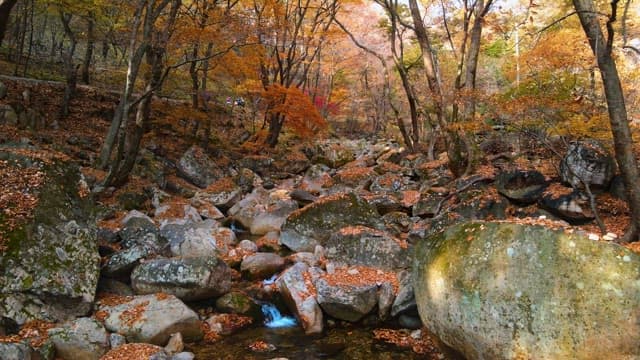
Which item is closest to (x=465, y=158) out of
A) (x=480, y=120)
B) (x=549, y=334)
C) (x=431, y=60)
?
(x=480, y=120)

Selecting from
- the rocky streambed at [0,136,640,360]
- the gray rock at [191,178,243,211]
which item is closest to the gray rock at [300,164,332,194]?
the gray rock at [191,178,243,211]

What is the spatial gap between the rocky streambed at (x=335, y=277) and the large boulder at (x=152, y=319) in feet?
0.07

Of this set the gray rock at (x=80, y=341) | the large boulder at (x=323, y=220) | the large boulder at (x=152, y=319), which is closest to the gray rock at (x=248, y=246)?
the large boulder at (x=323, y=220)

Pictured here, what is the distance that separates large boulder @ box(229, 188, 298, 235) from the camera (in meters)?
11.6

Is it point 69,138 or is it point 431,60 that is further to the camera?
point 69,138

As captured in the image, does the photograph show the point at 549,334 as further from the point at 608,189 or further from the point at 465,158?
the point at 465,158

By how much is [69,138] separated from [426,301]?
509 inches

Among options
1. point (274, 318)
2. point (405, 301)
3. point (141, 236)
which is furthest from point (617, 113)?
point (141, 236)

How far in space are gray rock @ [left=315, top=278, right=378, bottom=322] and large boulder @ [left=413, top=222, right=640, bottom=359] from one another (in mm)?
1555

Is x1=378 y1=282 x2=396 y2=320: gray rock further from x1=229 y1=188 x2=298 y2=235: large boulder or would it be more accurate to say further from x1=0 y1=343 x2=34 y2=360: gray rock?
x1=229 y1=188 x2=298 y2=235: large boulder

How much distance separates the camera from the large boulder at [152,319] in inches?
231

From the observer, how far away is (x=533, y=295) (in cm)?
468

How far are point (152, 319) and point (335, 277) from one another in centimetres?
307

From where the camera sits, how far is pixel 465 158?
470 inches
